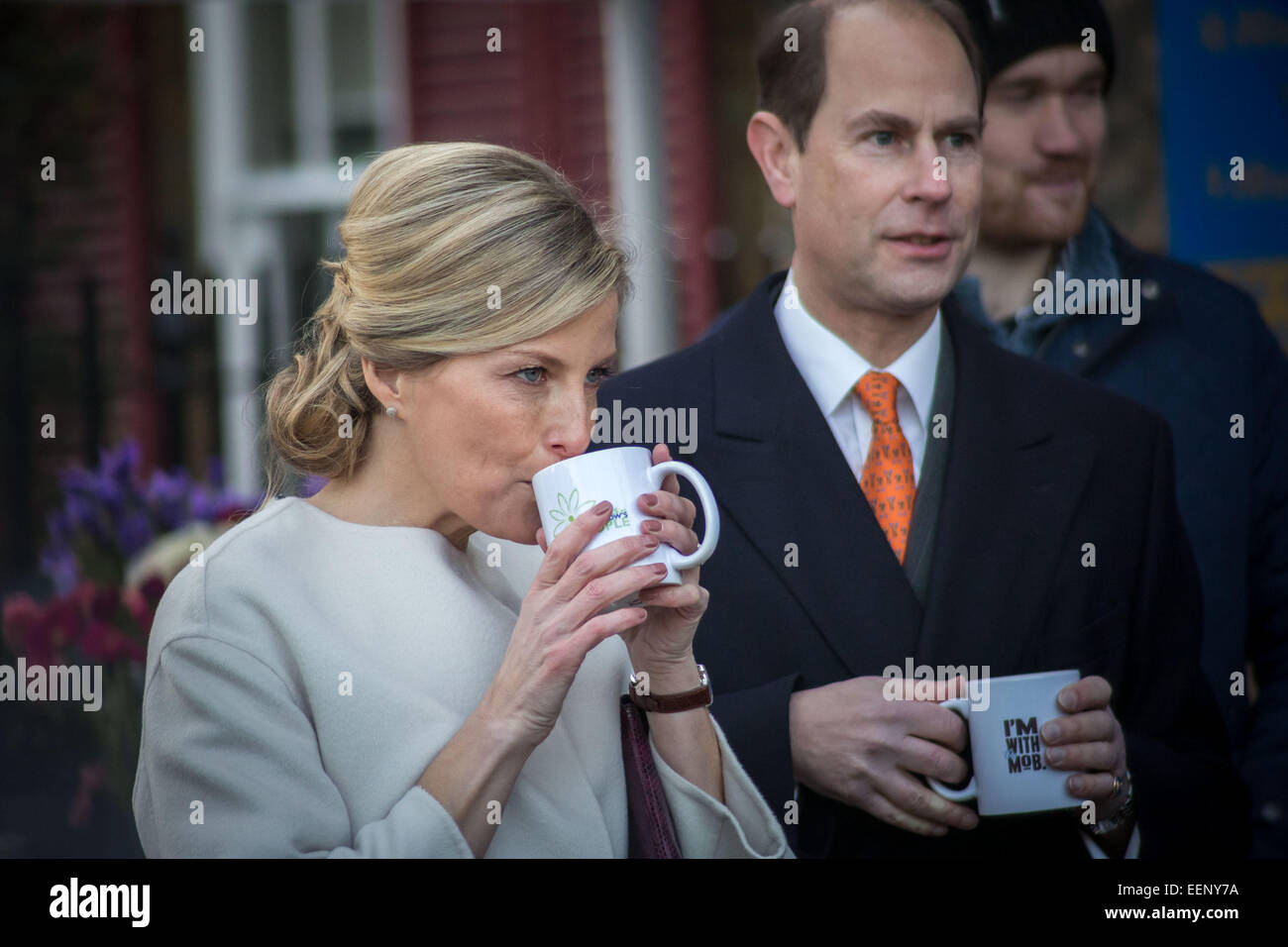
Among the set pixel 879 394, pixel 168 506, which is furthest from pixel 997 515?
pixel 168 506

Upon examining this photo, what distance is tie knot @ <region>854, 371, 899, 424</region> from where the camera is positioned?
6.47 feet

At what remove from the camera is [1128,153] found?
2.57 metres

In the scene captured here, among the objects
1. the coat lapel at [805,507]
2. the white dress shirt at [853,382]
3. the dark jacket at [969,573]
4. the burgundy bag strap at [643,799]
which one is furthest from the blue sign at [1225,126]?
the burgundy bag strap at [643,799]

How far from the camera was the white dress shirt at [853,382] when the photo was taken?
197 cm

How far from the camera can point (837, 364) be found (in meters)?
1.99

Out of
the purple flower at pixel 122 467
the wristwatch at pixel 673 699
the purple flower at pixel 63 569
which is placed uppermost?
the purple flower at pixel 122 467

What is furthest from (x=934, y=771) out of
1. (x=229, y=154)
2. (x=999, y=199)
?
(x=229, y=154)

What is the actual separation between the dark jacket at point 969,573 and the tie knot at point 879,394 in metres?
0.08

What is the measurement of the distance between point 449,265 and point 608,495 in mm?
339

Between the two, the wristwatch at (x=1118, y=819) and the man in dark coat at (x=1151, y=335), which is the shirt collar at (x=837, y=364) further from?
the wristwatch at (x=1118, y=819)

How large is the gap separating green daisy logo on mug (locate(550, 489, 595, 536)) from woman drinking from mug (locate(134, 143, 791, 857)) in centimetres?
3

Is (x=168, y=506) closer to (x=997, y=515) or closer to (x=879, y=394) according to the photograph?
(x=879, y=394)
